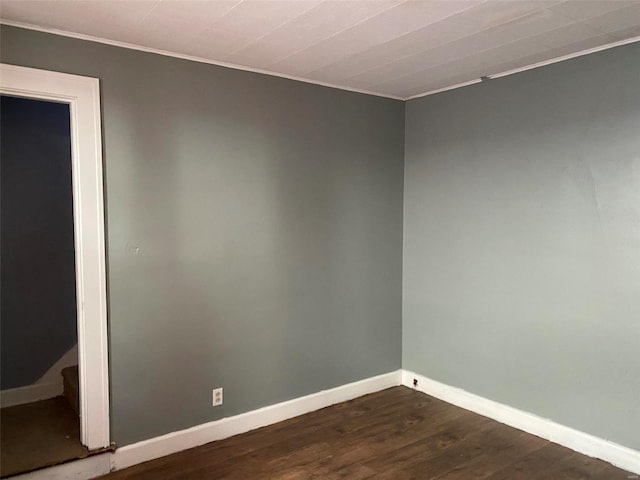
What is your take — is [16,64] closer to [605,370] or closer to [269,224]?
[269,224]

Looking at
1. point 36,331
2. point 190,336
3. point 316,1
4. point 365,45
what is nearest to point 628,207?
point 365,45

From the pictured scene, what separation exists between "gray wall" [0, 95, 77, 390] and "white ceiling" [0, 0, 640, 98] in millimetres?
1242

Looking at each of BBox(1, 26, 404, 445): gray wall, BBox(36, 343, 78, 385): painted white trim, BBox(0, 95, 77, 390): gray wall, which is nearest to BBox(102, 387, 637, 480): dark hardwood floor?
BBox(1, 26, 404, 445): gray wall

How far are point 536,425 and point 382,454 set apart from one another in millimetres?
1008

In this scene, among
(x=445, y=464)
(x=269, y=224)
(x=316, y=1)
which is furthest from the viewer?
(x=269, y=224)

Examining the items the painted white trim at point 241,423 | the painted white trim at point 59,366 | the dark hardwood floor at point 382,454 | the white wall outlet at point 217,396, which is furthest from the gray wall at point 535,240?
the painted white trim at point 59,366

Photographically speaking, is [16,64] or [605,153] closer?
[16,64]

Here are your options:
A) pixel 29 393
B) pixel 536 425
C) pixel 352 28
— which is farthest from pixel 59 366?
pixel 536 425

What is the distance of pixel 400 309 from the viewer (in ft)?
12.7

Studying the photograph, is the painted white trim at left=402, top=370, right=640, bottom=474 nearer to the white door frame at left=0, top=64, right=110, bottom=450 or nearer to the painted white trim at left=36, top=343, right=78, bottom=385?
the white door frame at left=0, top=64, right=110, bottom=450

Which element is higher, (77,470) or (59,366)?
(59,366)

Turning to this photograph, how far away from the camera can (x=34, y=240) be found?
338 cm

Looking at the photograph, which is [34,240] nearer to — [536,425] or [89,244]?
[89,244]

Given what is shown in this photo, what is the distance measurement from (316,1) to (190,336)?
1914mm
